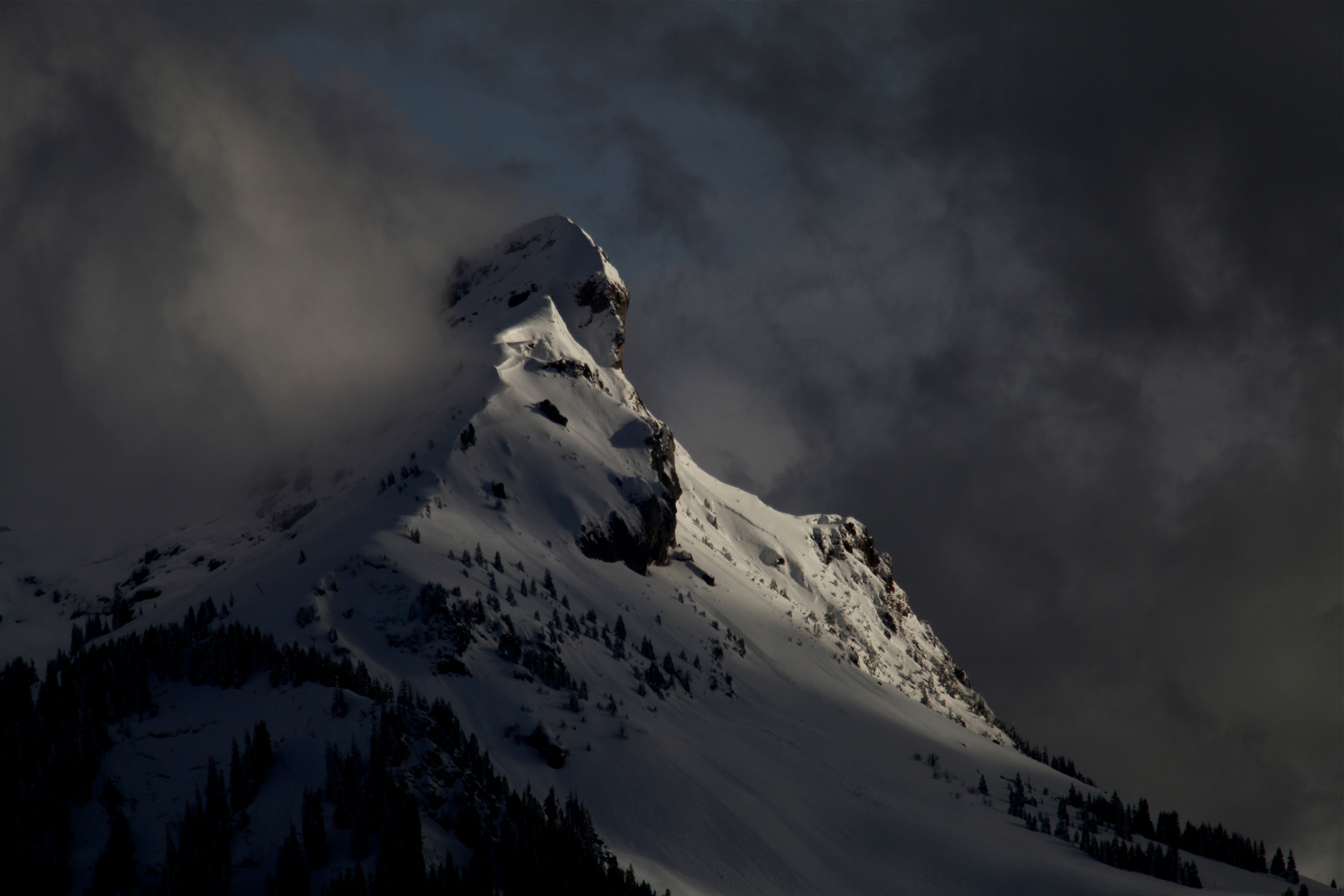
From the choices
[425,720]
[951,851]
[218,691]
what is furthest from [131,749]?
[951,851]

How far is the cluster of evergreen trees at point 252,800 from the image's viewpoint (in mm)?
61594

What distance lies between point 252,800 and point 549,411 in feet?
378

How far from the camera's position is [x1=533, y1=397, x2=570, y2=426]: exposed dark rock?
585 ft

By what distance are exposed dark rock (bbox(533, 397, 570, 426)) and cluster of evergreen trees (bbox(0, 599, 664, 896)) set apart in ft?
307

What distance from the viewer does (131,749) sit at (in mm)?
72188

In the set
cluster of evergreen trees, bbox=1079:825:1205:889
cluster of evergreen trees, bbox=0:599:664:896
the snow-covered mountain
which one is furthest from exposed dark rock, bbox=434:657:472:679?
cluster of evergreen trees, bbox=1079:825:1205:889

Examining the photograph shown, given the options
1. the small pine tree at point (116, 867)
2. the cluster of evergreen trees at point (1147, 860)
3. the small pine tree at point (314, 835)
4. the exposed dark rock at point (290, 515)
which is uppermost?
the exposed dark rock at point (290, 515)

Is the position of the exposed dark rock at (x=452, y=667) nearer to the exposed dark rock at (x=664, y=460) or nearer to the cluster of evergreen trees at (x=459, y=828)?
the cluster of evergreen trees at (x=459, y=828)

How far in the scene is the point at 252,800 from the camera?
2685 inches

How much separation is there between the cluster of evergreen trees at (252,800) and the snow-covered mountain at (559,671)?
133 centimetres

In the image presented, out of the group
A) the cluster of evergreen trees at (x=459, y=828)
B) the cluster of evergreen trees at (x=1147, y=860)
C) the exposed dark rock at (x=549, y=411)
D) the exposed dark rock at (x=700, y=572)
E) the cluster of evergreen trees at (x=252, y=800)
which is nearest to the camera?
the cluster of evergreen trees at (x=252, y=800)

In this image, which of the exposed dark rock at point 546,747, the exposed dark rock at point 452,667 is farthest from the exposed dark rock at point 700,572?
the exposed dark rock at point 546,747

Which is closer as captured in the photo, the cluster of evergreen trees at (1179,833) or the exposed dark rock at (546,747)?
the exposed dark rock at (546,747)

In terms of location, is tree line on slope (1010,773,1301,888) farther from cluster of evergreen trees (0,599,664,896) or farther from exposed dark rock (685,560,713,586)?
cluster of evergreen trees (0,599,664,896)
